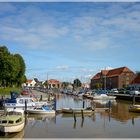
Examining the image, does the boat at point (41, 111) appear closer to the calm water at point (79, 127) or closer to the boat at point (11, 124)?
the calm water at point (79, 127)

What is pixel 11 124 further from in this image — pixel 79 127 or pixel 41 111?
pixel 41 111

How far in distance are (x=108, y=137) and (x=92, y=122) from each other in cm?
982

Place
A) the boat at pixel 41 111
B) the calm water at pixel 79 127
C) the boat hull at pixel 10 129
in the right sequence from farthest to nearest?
the boat at pixel 41 111, the calm water at pixel 79 127, the boat hull at pixel 10 129

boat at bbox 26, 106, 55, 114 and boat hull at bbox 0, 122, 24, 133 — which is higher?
boat at bbox 26, 106, 55, 114

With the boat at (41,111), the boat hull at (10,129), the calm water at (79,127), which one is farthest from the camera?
the boat at (41,111)

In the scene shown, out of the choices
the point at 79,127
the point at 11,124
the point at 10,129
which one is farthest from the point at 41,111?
the point at 10,129

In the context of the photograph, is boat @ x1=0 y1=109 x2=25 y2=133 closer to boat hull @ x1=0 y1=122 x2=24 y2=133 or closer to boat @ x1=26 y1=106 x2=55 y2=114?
boat hull @ x1=0 y1=122 x2=24 y2=133

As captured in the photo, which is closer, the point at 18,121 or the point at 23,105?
the point at 18,121

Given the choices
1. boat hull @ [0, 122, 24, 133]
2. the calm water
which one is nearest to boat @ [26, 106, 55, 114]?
the calm water

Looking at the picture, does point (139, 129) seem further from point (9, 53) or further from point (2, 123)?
point (9, 53)

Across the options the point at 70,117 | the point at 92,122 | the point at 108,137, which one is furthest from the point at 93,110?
the point at 108,137

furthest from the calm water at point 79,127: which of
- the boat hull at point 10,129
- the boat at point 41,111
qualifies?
the boat at point 41,111

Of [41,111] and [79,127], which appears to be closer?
[79,127]

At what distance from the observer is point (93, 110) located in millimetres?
46594
